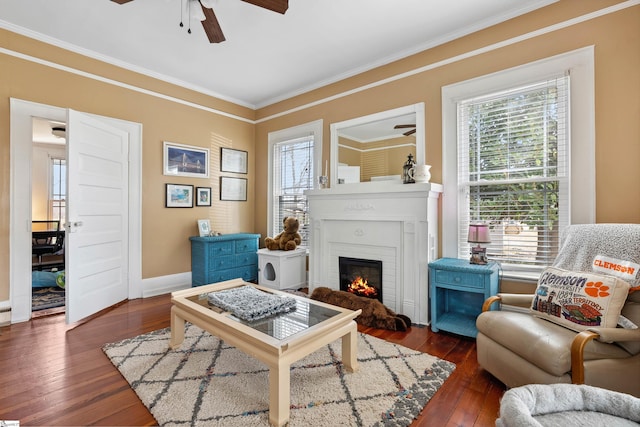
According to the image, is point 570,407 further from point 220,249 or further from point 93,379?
point 220,249

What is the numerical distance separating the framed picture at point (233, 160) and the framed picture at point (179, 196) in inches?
26.0

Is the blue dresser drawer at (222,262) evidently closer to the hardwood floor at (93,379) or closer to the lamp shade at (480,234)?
the hardwood floor at (93,379)

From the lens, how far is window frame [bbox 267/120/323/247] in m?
4.30

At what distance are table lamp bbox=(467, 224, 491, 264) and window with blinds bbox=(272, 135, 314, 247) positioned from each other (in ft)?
7.41

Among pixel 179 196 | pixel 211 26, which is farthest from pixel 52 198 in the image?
pixel 211 26

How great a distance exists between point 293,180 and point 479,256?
287 centimetres

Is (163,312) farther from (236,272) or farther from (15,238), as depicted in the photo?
(15,238)

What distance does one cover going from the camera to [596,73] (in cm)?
242

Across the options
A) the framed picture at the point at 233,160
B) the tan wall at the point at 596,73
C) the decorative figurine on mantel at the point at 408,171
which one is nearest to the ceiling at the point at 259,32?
the tan wall at the point at 596,73

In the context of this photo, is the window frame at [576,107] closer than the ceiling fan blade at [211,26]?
No

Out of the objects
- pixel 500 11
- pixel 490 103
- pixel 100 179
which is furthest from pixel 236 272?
pixel 500 11

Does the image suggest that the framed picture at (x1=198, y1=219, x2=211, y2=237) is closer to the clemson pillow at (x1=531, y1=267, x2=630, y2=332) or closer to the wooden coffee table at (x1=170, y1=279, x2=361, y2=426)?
the wooden coffee table at (x1=170, y1=279, x2=361, y2=426)

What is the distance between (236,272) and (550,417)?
399 centimetres

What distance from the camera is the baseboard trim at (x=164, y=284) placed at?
13.0 ft
